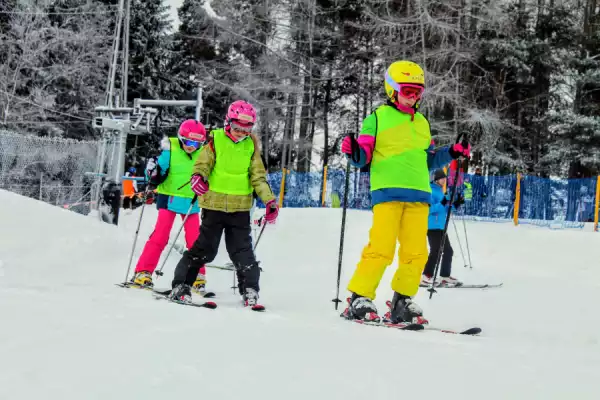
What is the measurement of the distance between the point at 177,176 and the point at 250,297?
1.81 metres

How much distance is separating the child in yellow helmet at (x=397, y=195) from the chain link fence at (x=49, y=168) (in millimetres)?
9994

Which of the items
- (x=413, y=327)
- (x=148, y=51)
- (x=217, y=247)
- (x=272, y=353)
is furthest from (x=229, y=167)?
(x=148, y=51)

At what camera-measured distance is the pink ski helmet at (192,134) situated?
5918 mm

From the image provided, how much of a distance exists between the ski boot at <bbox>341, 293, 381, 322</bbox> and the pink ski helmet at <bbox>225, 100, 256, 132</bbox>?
61.9 inches

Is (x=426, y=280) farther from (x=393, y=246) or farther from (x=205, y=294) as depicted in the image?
(x=393, y=246)

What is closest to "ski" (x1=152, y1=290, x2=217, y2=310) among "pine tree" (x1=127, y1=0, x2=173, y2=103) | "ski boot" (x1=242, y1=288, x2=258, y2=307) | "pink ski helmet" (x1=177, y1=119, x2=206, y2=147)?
"ski boot" (x1=242, y1=288, x2=258, y2=307)

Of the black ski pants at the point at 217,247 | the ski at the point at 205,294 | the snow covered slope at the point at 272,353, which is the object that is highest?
the black ski pants at the point at 217,247

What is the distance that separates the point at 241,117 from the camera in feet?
15.3

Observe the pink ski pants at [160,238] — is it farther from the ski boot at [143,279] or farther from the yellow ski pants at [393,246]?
the yellow ski pants at [393,246]

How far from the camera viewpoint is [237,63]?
28562 mm

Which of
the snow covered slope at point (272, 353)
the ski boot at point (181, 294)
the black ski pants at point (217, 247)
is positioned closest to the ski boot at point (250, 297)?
the black ski pants at point (217, 247)

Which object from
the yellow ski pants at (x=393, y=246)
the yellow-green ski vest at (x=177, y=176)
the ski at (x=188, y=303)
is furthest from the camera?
the yellow-green ski vest at (x=177, y=176)

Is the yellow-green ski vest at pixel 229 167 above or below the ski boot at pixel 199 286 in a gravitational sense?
above

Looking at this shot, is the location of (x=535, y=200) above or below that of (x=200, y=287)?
above
